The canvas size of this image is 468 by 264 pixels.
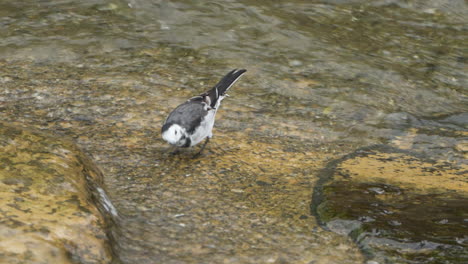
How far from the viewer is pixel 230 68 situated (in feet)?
31.3

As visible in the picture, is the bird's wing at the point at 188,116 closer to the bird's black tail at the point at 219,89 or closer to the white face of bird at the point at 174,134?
the white face of bird at the point at 174,134

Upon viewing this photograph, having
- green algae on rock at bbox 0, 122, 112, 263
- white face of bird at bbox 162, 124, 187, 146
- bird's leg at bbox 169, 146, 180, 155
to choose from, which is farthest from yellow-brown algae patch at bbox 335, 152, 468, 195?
green algae on rock at bbox 0, 122, 112, 263

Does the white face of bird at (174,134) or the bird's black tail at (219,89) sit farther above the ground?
the bird's black tail at (219,89)

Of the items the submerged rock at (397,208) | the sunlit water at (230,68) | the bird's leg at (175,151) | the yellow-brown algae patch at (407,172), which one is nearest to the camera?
the submerged rock at (397,208)

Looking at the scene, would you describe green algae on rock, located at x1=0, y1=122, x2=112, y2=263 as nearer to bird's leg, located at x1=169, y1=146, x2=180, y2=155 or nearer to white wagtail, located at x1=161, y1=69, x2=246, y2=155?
white wagtail, located at x1=161, y1=69, x2=246, y2=155

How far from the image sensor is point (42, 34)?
1001cm

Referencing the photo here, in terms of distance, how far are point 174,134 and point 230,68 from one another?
3.57 m

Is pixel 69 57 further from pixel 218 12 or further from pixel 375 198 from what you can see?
pixel 375 198

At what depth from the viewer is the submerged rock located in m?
4.42

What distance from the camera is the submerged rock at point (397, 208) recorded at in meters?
4.42

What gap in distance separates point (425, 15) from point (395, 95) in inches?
147

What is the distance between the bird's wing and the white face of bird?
0.19 ft

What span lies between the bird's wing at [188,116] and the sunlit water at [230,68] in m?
0.46

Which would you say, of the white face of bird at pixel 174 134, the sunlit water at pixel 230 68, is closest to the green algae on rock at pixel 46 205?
the sunlit water at pixel 230 68
